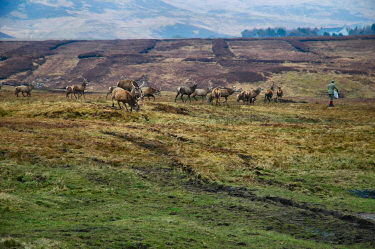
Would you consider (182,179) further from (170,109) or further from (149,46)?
(149,46)

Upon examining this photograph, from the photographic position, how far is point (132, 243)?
9.10 metres

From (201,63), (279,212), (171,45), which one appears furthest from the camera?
(171,45)

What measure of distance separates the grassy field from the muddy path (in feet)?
0.12

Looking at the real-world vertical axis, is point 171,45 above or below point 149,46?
above

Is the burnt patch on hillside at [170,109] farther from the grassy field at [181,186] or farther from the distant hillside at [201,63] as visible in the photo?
the distant hillside at [201,63]

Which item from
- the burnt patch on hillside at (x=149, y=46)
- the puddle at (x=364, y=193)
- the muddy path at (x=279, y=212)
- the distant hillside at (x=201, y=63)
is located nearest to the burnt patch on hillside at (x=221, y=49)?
the distant hillside at (x=201, y=63)

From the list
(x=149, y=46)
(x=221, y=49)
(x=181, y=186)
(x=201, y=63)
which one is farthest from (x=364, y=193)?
(x=149, y=46)

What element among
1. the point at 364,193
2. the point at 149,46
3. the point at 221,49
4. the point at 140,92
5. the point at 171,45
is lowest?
the point at 364,193

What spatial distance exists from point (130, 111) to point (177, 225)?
23.1 metres

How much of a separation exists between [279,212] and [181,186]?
4.21 meters

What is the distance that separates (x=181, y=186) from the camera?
1551 centimetres

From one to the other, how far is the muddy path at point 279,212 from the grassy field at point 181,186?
4 centimetres

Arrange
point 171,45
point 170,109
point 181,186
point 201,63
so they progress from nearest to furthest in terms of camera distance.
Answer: point 181,186 → point 170,109 → point 201,63 → point 171,45

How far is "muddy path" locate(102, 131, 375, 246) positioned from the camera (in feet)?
36.4
